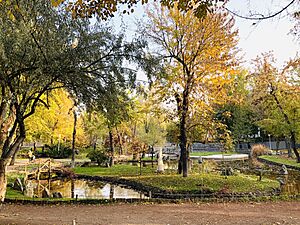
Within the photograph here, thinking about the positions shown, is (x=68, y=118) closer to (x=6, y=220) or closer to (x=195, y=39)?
(x=195, y=39)

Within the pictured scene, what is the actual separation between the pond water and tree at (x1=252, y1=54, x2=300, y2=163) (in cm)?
1666

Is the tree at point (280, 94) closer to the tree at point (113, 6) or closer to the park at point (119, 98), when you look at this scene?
the park at point (119, 98)

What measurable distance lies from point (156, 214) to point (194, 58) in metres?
9.42

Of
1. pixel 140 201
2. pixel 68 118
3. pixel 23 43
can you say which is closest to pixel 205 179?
pixel 140 201

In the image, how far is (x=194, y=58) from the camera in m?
16.6

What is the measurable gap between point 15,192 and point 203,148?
41.5 m

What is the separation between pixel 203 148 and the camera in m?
53.3

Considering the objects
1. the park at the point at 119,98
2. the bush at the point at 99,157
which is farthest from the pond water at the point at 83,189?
the bush at the point at 99,157

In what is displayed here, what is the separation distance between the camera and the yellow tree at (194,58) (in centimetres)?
1628

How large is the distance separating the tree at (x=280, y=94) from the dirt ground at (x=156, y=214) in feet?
53.5

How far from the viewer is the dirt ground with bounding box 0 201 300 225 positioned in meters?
8.80

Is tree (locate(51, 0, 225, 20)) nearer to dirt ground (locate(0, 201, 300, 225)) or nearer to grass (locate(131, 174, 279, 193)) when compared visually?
dirt ground (locate(0, 201, 300, 225))

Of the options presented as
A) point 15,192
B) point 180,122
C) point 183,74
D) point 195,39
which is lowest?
point 15,192

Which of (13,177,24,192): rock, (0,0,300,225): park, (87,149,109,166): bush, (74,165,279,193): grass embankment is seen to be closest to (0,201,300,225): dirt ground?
(0,0,300,225): park
